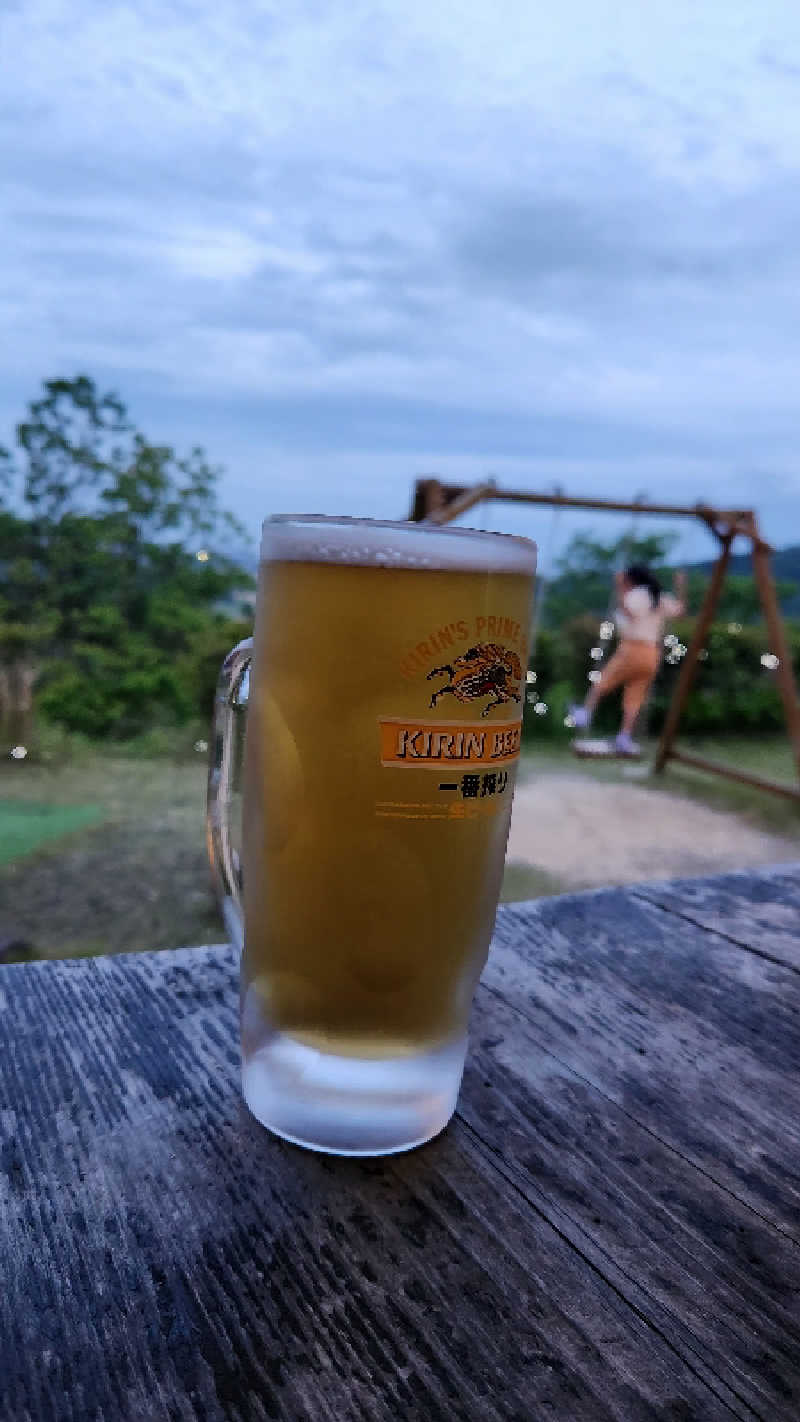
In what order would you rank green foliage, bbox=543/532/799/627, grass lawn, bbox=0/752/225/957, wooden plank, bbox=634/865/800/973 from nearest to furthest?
wooden plank, bbox=634/865/800/973 < grass lawn, bbox=0/752/225/957 < green foliage, bbox=543/532/799/627

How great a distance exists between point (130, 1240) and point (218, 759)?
0.90ft

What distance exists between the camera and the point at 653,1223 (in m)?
0.54

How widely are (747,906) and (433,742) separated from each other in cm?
57

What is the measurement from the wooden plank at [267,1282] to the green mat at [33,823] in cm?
379

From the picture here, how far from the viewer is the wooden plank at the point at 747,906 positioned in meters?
0.91

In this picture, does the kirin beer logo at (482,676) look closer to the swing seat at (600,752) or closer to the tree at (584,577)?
the swing seat at (600,752)

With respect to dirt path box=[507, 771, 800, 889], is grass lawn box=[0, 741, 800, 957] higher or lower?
lower

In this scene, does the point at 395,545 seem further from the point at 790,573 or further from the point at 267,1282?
the point at 790,573

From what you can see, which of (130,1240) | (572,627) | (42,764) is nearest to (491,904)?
(130,1240)

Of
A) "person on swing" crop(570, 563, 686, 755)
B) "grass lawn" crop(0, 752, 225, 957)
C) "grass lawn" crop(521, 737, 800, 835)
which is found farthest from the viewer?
"person on swing" crop(570, 563, 686, 755)

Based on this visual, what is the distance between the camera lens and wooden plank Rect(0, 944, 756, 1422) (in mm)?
419

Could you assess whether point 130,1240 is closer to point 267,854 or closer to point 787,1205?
point 267,854

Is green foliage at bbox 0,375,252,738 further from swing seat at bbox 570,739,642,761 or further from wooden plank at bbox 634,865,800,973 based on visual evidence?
wooden plank at bbox 634,865,800,973

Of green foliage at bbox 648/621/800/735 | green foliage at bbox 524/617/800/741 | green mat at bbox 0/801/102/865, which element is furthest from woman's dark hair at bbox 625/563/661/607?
green mat at bbox 0/801/102/865
